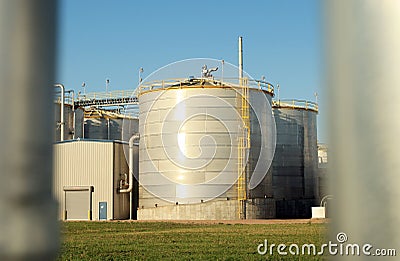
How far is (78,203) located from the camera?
129 feet

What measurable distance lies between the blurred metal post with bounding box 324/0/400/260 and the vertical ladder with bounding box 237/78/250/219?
36576 millimetres

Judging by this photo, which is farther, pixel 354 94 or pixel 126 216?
pixel 126 216

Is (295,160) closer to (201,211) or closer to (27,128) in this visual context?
(201,211)

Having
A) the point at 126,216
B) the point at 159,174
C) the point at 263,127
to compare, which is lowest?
the point at 126,216

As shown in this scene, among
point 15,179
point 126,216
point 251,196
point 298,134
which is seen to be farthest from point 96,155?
point 15,179

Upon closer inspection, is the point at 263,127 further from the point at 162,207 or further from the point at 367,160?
the point at 367,160

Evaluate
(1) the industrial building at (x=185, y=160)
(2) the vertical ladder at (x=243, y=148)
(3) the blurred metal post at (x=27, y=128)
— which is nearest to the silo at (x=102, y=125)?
Result: (1) the industrial building at (x=185, y=160)

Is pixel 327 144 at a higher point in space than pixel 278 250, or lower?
higher

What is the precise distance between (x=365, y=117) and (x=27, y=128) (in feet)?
1.61

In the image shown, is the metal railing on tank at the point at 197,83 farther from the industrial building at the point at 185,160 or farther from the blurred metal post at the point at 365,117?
the blurred metal post at the point at 365,117

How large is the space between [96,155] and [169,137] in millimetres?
4727

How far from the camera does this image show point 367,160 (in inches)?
37.3

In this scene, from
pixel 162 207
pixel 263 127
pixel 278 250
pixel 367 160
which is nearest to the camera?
pixel 367 160

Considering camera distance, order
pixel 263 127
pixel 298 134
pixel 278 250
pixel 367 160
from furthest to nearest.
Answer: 1. pixel 298 134
2. pixel 263 127
3. pixel 278 250
4. pixel 367 160
